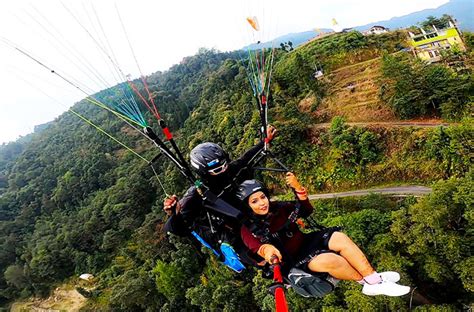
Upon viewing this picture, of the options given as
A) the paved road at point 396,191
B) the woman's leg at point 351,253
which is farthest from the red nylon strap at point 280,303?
the paved road at point 396,191

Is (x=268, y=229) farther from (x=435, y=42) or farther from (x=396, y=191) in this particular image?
(x=435, y=42)

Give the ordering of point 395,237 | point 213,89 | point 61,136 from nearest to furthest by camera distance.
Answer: point 395,237 → point 213,89 → point 61,136

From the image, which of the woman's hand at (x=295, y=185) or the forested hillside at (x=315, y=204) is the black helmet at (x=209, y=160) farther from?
the forested hillside at (x=315, y=204)

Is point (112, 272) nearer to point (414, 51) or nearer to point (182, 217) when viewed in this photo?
point (182, 217)

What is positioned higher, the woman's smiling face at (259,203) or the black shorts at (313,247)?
the woman's smiling face at (259,203)

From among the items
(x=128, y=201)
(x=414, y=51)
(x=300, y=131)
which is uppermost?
(x=414, y=51)

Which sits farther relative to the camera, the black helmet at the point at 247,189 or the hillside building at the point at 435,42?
the hillside building at the point at 435,42

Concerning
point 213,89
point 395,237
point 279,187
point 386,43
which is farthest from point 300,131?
point 213,89
